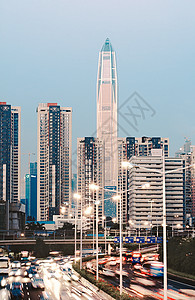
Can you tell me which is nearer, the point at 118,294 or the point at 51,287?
the point at 118,294

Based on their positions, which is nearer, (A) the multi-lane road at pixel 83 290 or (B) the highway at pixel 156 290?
(A) the multi-lane road at pixel 83 290

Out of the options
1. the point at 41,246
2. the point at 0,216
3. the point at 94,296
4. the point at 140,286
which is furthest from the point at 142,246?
the point at 94,296

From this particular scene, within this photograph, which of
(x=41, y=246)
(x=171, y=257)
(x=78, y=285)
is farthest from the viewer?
(x=41, y=246)

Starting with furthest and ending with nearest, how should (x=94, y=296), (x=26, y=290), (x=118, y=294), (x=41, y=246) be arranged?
(x=41, y=246) < (x=26, y=290) < (x=94, y=296) < (x=118, y=294)

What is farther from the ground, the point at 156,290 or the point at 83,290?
the point at 83,290

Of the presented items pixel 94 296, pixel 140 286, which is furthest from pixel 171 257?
pixel 94 296

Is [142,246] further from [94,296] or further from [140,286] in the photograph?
[94,296]

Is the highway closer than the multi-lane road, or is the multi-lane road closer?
the multi-lane road

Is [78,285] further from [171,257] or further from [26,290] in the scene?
[171,257]

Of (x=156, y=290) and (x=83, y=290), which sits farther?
(x=156, y=290)
